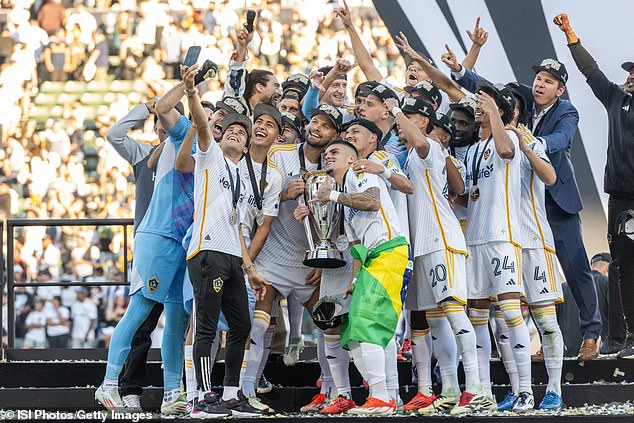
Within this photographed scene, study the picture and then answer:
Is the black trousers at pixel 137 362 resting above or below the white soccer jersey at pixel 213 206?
below

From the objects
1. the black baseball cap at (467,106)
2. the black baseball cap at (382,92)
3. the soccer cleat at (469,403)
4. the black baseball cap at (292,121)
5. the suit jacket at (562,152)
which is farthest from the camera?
the suit jacket at (562,152)

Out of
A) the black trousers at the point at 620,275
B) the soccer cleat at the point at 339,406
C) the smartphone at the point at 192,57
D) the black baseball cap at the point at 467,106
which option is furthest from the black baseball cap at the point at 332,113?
the black trousers at the point at 620,275

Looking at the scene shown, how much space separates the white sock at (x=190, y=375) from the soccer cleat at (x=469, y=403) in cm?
128

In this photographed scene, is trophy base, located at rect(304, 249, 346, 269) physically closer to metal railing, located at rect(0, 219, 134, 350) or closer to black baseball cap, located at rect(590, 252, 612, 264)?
metal railing, located at rect(0, 219, 134, 350)

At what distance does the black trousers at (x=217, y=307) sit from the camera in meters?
5.24

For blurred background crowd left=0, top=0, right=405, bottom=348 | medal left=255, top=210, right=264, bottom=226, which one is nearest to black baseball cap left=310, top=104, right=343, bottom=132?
medal left=255, top=210, right=264, bottom=226

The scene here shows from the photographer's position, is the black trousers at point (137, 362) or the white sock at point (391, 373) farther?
the black trousers at point (137, 362)

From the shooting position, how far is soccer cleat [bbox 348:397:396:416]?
5.21 m

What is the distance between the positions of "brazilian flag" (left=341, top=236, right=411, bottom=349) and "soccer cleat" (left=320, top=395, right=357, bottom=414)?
12.3 inches

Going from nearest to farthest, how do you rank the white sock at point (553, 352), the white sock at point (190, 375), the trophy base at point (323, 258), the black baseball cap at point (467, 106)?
the trophy base at point (323, 258), the white sock at point (190, 375), the white sock at point (553, 352), the black baseball cap at point (467, 106)

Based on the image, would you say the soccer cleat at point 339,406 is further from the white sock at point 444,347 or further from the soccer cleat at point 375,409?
the white sock at point 444,347

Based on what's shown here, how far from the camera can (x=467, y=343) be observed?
216 inches

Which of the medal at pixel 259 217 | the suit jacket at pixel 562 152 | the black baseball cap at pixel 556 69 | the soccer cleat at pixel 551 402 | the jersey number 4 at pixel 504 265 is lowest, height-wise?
the soccer cleat at pixel 551 402

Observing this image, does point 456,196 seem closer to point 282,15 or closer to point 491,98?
point 491,98
